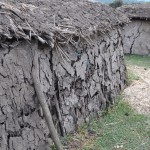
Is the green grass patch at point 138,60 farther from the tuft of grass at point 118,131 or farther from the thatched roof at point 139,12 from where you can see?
the tuft of grass at point 118,131

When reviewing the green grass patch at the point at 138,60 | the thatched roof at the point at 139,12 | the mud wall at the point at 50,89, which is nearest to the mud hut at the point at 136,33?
the thatched roof at the point at 139,12

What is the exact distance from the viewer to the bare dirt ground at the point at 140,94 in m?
6.51

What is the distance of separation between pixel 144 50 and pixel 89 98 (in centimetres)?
730

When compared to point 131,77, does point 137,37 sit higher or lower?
higher

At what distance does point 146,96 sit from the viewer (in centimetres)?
704

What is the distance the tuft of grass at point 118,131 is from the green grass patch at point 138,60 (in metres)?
4.38

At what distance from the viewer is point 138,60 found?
1141 cm

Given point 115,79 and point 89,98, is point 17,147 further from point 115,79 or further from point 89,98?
point 115,79

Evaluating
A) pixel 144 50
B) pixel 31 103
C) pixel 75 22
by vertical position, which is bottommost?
pixel 144 50

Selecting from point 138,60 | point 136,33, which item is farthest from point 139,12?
point 138,60

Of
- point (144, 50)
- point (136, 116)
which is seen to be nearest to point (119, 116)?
point (136, 116)

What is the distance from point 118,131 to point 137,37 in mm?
7534

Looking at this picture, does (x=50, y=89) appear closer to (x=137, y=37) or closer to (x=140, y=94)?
(x=140, y=94)

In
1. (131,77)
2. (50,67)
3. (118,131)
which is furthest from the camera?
(131,77)
